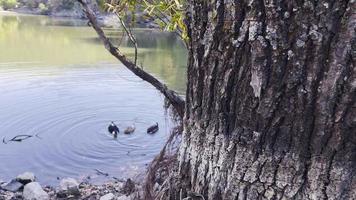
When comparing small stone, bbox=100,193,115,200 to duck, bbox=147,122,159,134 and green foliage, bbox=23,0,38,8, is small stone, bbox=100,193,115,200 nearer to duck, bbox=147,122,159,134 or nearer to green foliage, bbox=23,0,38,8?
duck, bbox=147,122,159,134

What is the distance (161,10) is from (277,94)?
1670mm

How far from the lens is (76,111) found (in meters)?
13.5

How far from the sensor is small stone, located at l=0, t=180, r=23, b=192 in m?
8.43

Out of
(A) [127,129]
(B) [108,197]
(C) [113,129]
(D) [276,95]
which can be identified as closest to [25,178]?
(B) [108,197]

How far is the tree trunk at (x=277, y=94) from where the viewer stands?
1063 mm

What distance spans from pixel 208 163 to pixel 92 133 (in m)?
10.7

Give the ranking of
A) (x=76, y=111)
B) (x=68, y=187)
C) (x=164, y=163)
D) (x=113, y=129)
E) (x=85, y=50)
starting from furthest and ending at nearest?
(x=85, y=50) → (x=76, y=111) → (x=113, y=129) → (x=68, y=187) → (x=164, y=163)

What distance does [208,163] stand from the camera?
1.43 m

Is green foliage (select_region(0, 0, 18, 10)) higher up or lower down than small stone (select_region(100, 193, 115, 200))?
lower down

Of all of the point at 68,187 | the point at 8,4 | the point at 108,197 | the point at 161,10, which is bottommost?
the point at 8,4

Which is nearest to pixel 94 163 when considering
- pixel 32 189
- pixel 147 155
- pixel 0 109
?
pixel 147 155

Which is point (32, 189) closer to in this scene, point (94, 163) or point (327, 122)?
point (94, 163)

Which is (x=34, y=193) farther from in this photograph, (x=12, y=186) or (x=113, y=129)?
(x=113, y=129)

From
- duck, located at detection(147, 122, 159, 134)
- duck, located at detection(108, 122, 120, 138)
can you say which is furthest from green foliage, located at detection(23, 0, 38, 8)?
duck, located at detection(147, 122, 159, 134)
